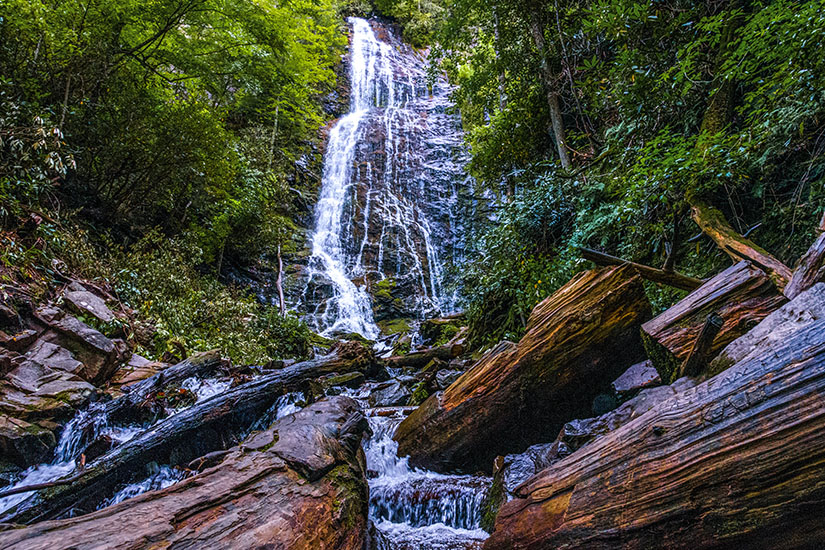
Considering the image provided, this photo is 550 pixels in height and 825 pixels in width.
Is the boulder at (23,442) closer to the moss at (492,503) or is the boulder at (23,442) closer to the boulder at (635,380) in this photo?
the moss at (492,503)

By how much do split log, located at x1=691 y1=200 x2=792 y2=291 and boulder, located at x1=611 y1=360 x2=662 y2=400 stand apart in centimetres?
121

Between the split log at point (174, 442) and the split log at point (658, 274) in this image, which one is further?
the split log at point (658, 274)

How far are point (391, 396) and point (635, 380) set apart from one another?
3589 millimetres

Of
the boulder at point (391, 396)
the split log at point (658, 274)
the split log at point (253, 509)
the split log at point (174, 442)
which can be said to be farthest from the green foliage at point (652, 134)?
the split log at point (174, 442)

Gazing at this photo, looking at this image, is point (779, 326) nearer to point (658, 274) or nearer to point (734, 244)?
point (658, 274)

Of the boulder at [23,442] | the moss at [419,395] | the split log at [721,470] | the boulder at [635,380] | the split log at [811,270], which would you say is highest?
the boulder at [23,442]

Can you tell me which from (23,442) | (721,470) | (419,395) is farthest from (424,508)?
(23,442)

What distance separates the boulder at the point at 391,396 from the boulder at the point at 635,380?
3177 mm

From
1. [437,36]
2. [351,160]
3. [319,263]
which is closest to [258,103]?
[351,160]

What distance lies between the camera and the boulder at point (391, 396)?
5.79 metres

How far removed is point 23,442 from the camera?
4.03m

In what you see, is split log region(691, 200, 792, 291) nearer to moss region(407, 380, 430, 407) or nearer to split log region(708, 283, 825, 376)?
split log region(708, 283, 825, 376)

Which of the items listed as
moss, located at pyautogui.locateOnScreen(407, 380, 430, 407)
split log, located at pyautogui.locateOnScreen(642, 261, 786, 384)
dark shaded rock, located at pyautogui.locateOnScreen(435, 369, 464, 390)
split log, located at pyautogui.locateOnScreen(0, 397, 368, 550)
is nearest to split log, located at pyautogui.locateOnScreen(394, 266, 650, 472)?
split log, located at pyautogui.locateOnScreen(642, 261, 786, 384)

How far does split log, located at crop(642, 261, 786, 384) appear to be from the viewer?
104 inches
